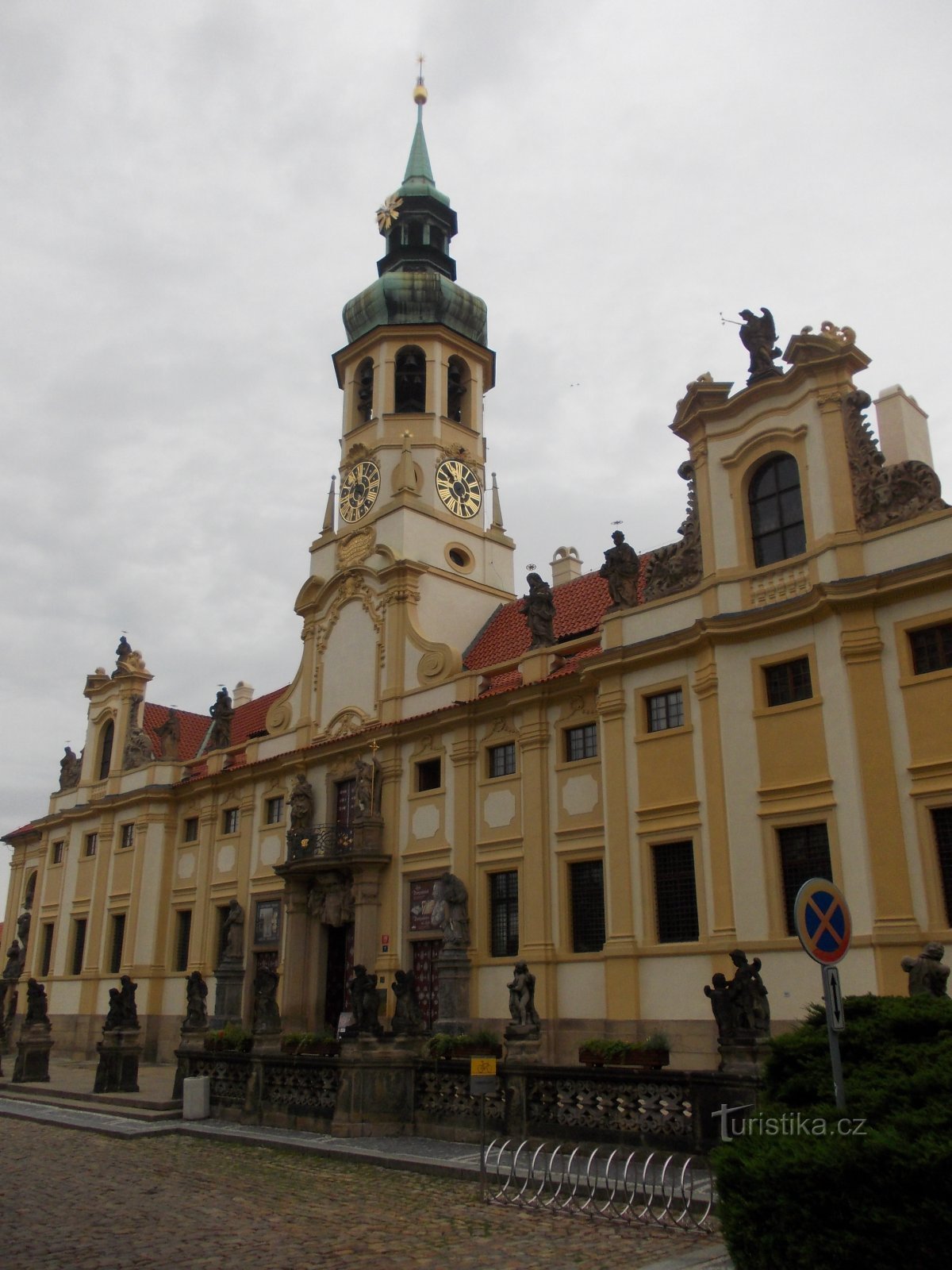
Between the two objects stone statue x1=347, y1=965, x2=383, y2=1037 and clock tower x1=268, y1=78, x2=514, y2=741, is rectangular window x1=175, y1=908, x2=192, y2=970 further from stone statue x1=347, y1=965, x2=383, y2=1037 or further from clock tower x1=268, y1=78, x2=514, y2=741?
stone statue x1=347, y1=965, x2=383, y2=1037

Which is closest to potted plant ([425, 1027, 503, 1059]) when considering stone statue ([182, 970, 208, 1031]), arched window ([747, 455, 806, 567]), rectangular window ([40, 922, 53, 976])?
stone statue ([182, 970, 208, 1031])

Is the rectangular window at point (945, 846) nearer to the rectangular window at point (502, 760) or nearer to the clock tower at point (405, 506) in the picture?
the rectangular window at point (502, 760)

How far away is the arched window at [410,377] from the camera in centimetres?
3572

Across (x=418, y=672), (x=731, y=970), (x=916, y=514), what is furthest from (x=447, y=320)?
(x=731, y=970)

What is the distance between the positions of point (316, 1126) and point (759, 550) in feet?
44.4

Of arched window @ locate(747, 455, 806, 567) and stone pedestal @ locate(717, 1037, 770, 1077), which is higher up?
arched window @ locate(747, 455, 806, 567)

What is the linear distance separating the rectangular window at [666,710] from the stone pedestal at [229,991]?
53.8ft

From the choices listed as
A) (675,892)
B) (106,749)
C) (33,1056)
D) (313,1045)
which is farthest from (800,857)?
(106,749)

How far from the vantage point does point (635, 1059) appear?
1762 centimetres

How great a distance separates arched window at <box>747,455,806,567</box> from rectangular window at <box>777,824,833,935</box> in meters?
5.36

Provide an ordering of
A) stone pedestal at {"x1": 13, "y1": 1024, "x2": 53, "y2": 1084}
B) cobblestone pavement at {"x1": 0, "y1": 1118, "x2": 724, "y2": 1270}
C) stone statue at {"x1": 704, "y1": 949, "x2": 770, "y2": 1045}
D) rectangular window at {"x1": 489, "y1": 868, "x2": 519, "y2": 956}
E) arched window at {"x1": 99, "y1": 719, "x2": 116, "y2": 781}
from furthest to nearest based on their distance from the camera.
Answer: arched window at {"x1": 99, "y1": 719, "x2": 116, "y2": 781}, stone pedestal at {"x1": 13, "y1": 1024, "x2": 53, "y2": 1084}, rectangular window at {"x1": 489, "y1": 868, "x2": 519, "y2": 956}, stone statue at {"x1": 704, "y1": 949, "x2": 770, "y2": 1045}, cobblestone pavement at {"x1": 0, "y1": 1118, "x2": 724, "y2": 1270}

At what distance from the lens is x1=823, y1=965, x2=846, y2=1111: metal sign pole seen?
22.3ft

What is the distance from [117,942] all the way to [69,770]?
985 centimetres

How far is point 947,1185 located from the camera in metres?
5.64
